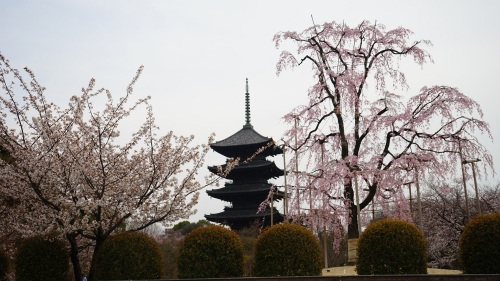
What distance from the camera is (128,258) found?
425 inches

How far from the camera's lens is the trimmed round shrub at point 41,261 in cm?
1158

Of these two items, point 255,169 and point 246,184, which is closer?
point 255,169

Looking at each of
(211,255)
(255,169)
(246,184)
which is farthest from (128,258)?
(246,184)

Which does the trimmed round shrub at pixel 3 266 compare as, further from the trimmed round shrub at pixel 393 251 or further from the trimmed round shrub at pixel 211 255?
the trimmed round shrub at pixel 393 251

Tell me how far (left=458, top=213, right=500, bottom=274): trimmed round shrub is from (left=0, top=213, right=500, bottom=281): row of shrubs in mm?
20

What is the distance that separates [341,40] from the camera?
16656 millimetres

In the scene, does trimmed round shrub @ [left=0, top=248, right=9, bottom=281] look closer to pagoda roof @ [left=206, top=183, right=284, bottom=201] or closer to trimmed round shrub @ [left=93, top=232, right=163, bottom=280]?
trimmed round shrub @ [left=93, top=232, right=163, bottom=280]

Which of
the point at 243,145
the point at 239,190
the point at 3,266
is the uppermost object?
the point at 243,145

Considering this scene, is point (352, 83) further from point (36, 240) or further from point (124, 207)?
point (36, 240)

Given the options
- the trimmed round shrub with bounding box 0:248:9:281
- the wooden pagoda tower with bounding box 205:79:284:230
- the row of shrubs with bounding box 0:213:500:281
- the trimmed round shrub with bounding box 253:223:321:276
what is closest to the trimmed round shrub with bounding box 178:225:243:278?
the row of shrubs with bounding box 0:213:500:281

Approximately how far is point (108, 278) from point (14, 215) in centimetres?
330

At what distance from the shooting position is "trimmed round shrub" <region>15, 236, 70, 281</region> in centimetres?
1158

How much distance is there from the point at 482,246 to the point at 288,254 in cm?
393

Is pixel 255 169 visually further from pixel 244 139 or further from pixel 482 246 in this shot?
pixel 482 246
